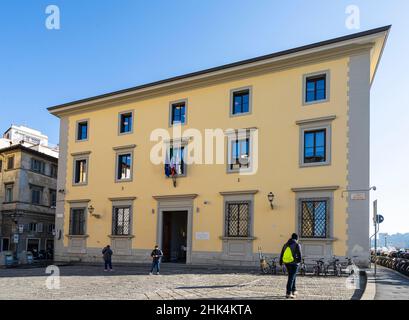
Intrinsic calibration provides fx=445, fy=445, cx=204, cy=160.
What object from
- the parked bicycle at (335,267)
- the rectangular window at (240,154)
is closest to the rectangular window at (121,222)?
the rectangular window at (240,154)

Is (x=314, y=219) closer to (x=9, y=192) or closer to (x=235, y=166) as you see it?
(x=235, y=166)

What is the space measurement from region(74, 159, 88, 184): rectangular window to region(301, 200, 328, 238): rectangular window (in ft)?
50.3

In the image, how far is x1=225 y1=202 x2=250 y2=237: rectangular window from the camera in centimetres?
2272

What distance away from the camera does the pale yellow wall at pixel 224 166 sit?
69.0ft

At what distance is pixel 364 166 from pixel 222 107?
8254 millimetres

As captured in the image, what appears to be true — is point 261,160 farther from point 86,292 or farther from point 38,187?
point 38,187

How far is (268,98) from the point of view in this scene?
22969mm

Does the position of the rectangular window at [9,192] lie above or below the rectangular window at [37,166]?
below

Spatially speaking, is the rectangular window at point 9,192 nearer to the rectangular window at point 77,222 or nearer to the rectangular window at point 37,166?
the rectangular window at point 37,166

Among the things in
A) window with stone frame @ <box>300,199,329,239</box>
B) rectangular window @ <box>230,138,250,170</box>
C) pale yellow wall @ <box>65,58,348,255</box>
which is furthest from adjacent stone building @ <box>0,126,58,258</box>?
window with stone frame @ <box>300,199,329,239</box>

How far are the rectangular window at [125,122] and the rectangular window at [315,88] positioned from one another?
11.5m

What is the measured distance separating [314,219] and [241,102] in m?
7.46

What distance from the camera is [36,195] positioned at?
40.6 metres
